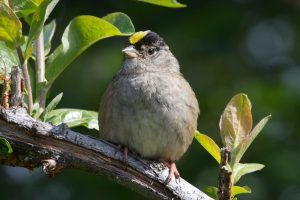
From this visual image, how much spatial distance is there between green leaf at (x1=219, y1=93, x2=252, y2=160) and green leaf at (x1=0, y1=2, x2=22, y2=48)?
1.15 meters

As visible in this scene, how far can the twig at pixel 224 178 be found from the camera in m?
3.41

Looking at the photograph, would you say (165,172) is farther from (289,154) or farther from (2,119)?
(289,154)

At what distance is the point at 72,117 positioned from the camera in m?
4.04

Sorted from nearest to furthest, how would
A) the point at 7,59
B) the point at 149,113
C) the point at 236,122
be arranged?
the point at 236,122, the point at 7,59, the point at 149,113

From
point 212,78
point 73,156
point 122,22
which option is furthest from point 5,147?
point 212,78

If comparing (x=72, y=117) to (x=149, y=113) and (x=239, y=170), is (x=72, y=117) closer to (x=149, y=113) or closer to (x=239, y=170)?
(x=149, y=113)

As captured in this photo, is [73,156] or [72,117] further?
[72,117]

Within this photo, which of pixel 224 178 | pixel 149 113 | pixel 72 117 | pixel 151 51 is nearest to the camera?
pixel 224 178

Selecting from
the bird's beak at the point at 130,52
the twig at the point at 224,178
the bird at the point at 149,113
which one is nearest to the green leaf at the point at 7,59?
the bird at the point at 149,113

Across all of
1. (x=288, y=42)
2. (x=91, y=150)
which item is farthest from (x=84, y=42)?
(x=288, y=42)

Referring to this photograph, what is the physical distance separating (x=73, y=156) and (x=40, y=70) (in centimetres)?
55

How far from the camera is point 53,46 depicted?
8.11 metres

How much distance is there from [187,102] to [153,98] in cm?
29

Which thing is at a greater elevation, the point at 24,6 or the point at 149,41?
the point at 24,6
